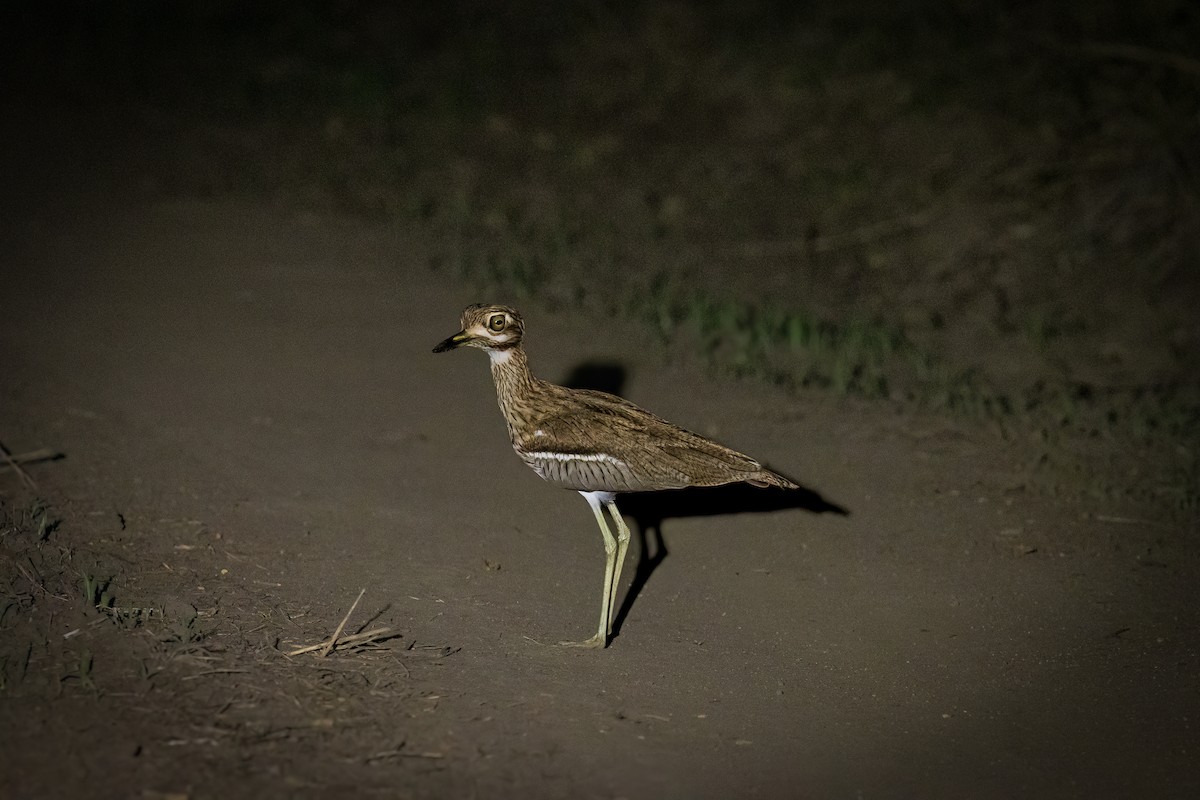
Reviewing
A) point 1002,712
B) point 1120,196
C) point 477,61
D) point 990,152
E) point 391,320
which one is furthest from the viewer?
point 477,61

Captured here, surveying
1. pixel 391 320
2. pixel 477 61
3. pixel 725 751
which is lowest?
pixel 725 751

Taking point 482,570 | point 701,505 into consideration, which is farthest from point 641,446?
point 701,505

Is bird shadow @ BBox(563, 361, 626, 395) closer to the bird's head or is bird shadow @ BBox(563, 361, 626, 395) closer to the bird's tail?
the bird's head

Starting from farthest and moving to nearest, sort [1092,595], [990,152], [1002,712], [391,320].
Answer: [990,152], [391,320], [1092,595], [1002,712]

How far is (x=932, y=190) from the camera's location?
10766 mm

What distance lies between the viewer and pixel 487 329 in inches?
211

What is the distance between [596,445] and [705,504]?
1.35 metres

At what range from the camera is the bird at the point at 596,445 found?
17.1 ft

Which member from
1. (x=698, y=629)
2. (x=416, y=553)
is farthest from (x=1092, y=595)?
(x=416, y=553)

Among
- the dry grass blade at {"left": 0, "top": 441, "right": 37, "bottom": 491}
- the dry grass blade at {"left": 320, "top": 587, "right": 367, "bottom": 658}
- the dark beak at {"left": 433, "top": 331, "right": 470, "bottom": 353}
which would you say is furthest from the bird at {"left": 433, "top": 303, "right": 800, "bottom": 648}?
the dry grass blade at {"left": 0, "top": 441, "right": 37, "bottom": 491}

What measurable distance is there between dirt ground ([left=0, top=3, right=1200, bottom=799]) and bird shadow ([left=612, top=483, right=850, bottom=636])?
19 mm

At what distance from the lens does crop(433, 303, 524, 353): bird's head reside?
5344 mm

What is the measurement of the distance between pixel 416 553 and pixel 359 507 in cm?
49

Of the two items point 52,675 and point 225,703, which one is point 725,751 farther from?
point 52,675
